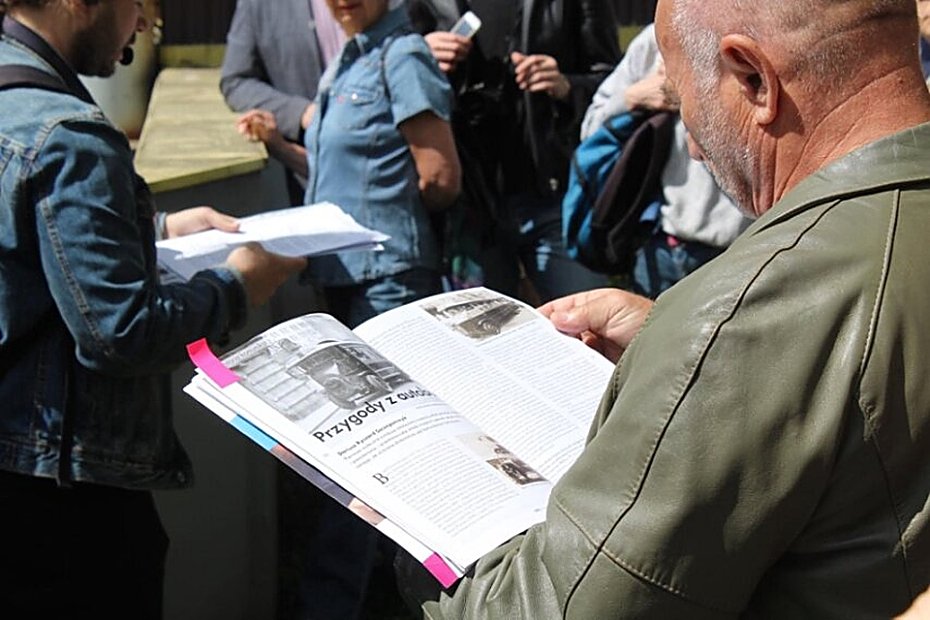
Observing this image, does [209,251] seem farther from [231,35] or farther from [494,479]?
[231,35]

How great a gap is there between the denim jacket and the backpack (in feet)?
4.65

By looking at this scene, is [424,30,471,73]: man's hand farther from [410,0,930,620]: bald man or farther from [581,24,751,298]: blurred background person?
[410,0,930,620]: bald man

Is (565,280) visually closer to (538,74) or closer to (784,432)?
(538,74)

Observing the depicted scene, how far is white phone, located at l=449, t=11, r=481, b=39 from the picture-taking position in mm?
3717

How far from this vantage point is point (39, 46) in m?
2.24

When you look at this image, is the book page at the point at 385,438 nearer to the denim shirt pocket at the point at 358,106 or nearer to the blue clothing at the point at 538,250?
the denim shirt pocket at the point at 358,106

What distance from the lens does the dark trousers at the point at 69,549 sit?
2.31 meters

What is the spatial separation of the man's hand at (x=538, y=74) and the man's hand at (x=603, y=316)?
194 cm

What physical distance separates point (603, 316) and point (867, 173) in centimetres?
82

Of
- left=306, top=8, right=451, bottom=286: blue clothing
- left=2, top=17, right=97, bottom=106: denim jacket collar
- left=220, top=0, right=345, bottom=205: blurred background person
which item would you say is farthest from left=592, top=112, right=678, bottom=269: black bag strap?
left=2, top=17, right=97, bottom=106: denim jacket collar

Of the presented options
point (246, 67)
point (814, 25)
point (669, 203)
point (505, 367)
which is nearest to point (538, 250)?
point (669, 203)

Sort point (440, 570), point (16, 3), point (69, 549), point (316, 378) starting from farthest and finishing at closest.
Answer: point (69, 549)
point (16, 3)
point (316, 378)
point (440, 570)

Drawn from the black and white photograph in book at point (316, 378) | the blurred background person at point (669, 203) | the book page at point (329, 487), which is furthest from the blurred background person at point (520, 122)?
the book page at point (329, 487)

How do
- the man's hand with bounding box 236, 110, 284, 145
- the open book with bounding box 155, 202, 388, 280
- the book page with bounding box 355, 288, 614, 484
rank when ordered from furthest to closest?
the man's hand with bounding box 236, 110, 284, 145 < the open book with bounding box 155, 202, 388, 280 < the book page with bounding box 355, 288, 614, 484
